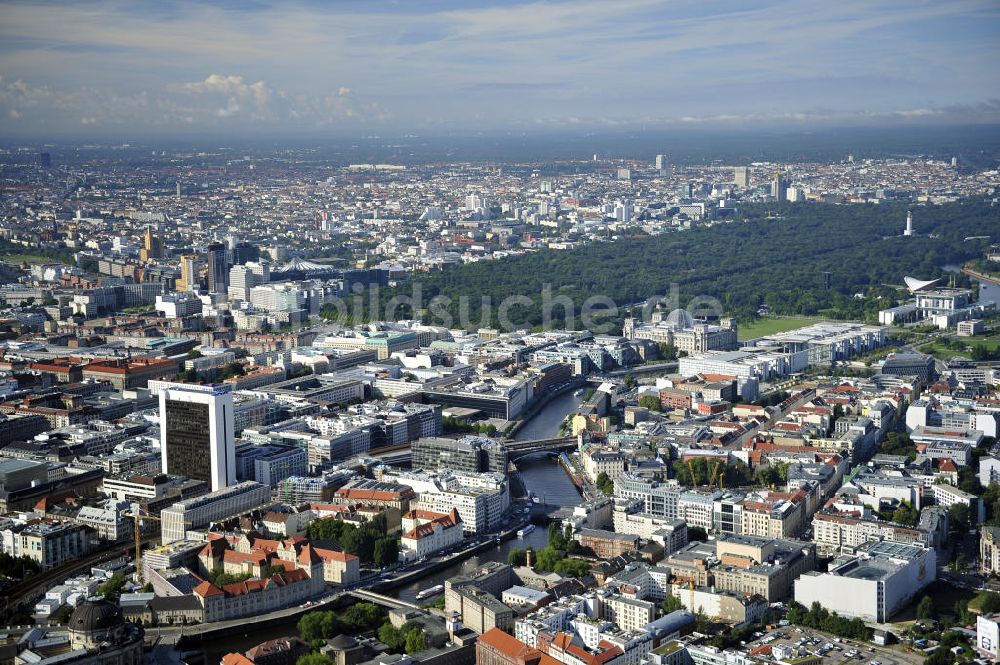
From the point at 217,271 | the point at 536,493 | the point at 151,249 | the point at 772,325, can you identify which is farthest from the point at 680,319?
the point at 151,249

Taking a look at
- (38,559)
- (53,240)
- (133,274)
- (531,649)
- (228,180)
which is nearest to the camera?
(531,649)

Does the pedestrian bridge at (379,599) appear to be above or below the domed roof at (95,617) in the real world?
below

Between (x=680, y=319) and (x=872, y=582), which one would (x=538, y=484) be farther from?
(x=680, y=319)

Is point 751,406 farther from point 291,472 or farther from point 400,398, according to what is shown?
point 291,472

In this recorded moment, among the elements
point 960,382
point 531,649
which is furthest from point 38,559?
point 960,382

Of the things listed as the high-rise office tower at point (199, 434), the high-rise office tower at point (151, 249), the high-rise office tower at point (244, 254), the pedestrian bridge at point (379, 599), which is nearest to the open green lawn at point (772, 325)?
the high-rise office tower at point (244, 254)

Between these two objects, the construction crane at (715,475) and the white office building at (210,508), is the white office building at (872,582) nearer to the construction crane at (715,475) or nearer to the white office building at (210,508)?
the construction crane at (715,475)
